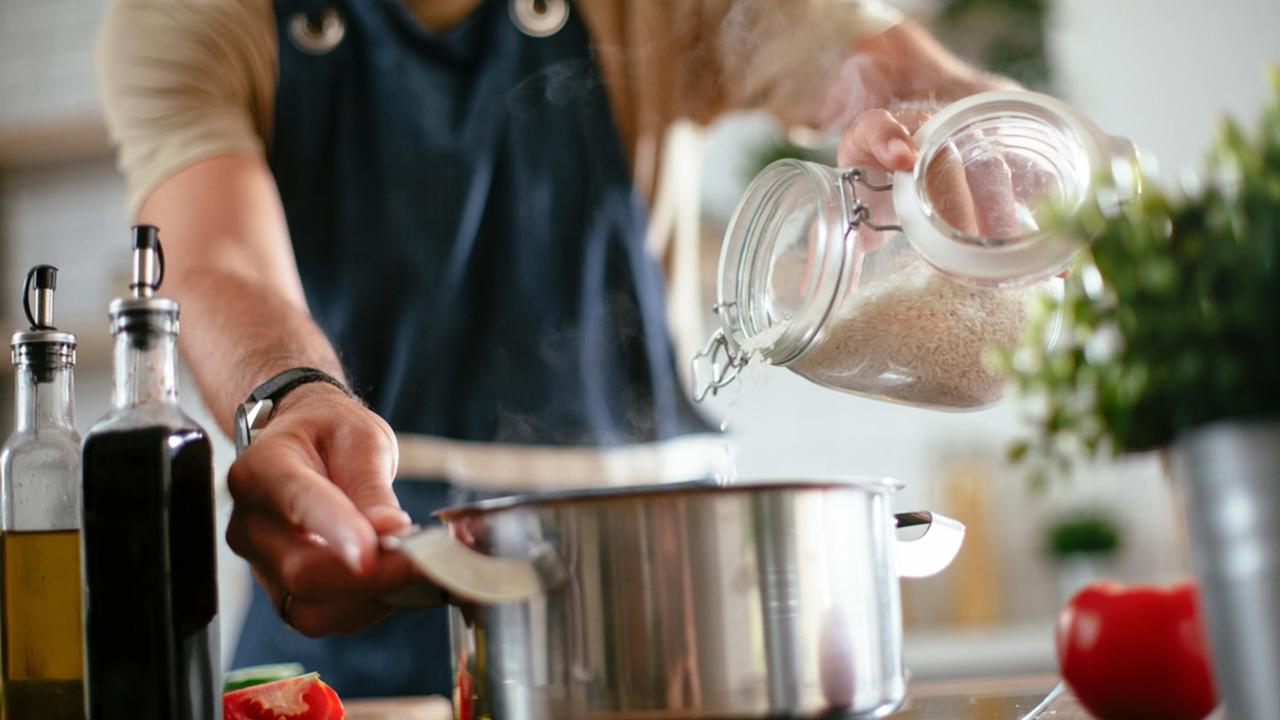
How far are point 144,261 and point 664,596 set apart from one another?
283 millimetres

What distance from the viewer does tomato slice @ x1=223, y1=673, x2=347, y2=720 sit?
647mm

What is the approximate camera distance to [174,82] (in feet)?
3.58

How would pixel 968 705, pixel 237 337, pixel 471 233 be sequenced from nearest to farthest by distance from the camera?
pixel 968 705 < pixel 237 337 < pixel 471 233

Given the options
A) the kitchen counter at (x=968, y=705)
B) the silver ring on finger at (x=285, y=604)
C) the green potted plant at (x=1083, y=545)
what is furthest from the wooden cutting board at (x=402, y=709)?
the green potted plant at (x=1083, y=545)

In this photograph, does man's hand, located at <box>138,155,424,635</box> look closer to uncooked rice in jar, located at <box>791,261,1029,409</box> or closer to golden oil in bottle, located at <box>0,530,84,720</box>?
golden oil in bottle, located at <box>0,530,84,720</box>

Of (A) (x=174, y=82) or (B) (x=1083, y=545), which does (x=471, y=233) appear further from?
(B) (x=1083, y=545)

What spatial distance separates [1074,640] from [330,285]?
2.69 feet

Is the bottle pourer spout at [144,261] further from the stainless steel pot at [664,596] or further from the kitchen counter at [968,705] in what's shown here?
the kitchen counter at [968,705]

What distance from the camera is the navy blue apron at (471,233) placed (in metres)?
1.20

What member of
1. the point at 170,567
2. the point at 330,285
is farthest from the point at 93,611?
the point at 330,285

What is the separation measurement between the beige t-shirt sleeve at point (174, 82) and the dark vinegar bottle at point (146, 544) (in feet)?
1.89

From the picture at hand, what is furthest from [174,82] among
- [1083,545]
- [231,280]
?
[1083,545]

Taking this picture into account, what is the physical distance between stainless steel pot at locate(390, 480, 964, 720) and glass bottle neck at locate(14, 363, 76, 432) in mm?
219

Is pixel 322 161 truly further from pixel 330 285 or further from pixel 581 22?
pixel 581 22
